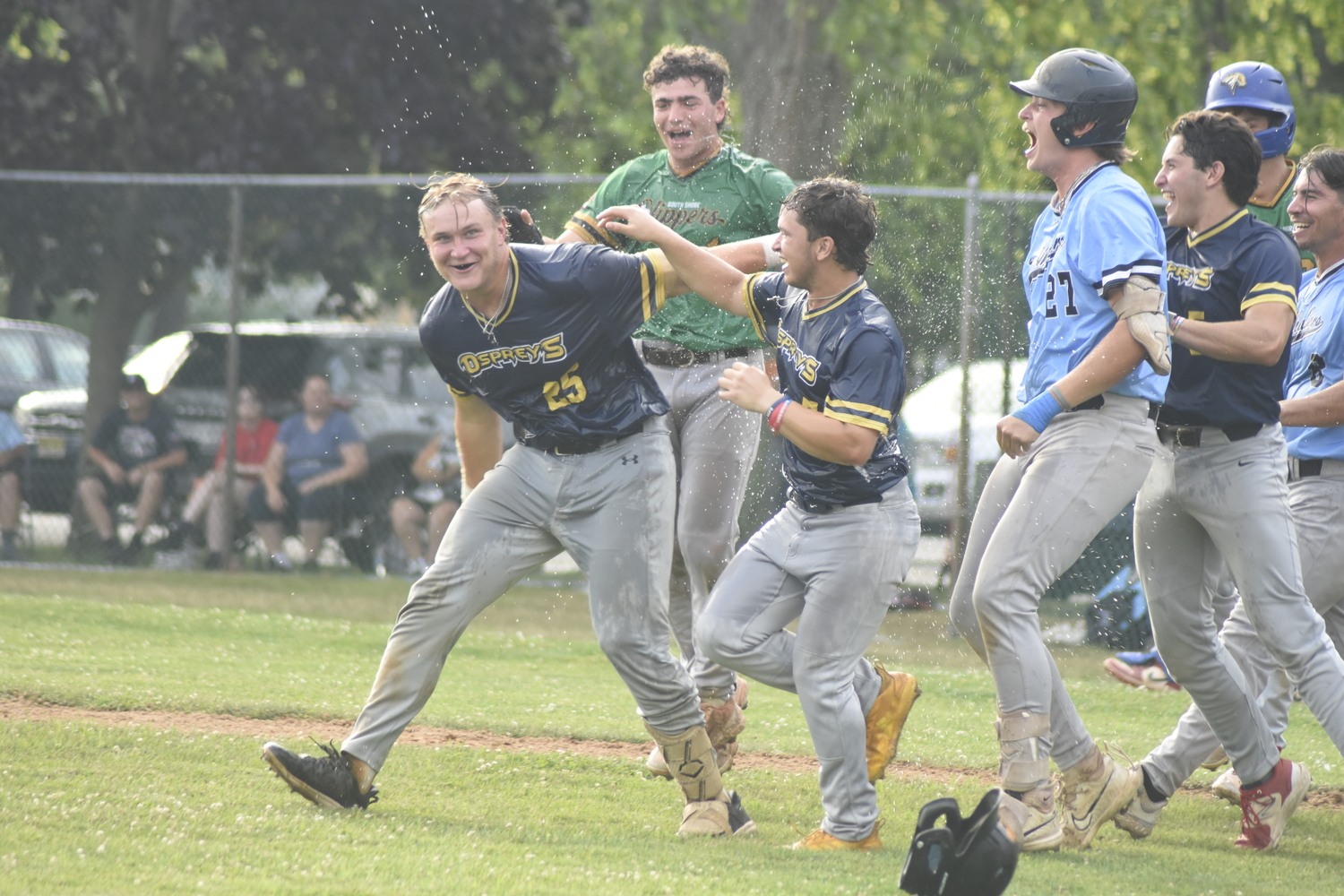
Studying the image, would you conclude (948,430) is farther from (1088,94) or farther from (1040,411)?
(1040,411)

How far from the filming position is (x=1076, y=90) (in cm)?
440

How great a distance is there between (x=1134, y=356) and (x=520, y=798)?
8.26 feet

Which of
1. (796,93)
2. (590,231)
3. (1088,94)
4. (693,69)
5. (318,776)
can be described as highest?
(796,93)

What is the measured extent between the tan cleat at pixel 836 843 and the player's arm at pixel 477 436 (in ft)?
5.27

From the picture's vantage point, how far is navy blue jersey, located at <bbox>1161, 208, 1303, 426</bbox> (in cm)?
459

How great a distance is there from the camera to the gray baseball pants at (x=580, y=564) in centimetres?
459

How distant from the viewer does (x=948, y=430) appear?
11430mm

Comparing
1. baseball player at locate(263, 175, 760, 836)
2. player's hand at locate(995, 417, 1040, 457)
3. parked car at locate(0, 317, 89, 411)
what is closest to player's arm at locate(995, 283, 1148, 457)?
player's hand at locate(995, 417, 1040, 457)

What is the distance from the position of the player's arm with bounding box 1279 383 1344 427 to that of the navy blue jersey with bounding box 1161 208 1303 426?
30 centimetres

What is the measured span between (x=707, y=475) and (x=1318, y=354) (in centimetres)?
223

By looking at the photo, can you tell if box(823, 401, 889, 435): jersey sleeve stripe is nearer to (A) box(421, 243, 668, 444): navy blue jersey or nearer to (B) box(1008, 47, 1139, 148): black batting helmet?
(A) box(421, 243, 668, 444): navy blue jersey

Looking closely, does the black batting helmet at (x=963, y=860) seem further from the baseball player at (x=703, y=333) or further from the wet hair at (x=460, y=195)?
the wet hair at (x=460, y=195)

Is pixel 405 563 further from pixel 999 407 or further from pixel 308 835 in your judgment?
pixel 308 835

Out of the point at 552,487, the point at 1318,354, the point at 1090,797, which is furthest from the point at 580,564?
the point at 1318,354
